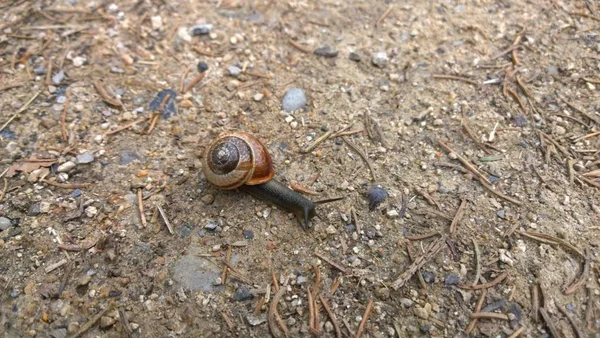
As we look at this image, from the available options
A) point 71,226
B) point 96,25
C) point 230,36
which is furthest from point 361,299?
Answer: point 96,25

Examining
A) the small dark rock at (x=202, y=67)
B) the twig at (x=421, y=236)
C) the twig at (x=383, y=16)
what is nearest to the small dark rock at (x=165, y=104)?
the small dark rock at (x=202, y=67)

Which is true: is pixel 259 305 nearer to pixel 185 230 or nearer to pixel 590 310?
pixel 185 230

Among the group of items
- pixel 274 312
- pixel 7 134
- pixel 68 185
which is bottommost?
pixel 274 312

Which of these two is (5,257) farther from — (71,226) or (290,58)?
(290,58)

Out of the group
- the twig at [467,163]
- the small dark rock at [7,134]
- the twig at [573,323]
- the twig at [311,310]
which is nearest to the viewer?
the twig at [573,323]

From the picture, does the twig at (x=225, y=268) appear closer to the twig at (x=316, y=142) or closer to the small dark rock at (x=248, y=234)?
the small dark rock at (x=248, y=234)

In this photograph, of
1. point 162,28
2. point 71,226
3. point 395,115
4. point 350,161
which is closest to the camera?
point 71,226

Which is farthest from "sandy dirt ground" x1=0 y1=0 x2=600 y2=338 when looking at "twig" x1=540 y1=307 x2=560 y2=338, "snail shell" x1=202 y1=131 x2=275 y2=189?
"snail shell" x1=202 y1=131 x2=275 y2=189

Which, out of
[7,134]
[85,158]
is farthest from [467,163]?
[7,134]
